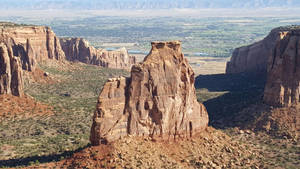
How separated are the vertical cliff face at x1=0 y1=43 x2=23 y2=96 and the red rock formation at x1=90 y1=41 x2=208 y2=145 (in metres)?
40.6

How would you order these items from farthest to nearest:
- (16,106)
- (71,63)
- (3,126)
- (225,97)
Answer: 1. (71,63)
2. (225,97)
3. (16,106)
4. (3,126)

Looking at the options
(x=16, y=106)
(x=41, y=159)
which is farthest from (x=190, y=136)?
(x=16, y=106)

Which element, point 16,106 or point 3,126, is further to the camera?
point 16,106

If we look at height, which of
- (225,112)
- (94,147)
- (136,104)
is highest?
(136,104)

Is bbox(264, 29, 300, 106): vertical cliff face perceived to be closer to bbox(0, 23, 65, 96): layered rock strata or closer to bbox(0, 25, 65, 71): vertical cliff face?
bbox(0, 23, 65, 96): layered rock strata

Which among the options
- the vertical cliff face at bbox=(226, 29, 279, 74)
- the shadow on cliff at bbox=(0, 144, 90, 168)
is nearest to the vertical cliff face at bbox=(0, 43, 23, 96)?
the shadow on cliff at bbox=(0, 144, 90, 168)

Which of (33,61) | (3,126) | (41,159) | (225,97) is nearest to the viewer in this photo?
(41,159)

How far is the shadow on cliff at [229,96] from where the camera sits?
91.2 metres

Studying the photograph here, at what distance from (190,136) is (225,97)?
4381 centimetres

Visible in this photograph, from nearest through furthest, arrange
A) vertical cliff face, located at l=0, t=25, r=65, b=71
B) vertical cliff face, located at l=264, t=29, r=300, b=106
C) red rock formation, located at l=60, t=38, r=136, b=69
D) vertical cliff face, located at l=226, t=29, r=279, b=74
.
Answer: vertical cliff face, located at l=264, t=29, r=300, b=106 < vertical cliff face, located at l=0, t=25, r=65, b=71 < vertical cliff face, located at l=226, t=29, r=279, b=74 < red rock formation, located at l=60, t=38, r=136, b=69

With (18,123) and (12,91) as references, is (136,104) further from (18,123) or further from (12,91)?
(12,91)

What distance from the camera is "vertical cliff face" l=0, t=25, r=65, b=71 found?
394 ft

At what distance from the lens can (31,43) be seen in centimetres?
13175

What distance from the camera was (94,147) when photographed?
53781 mm
